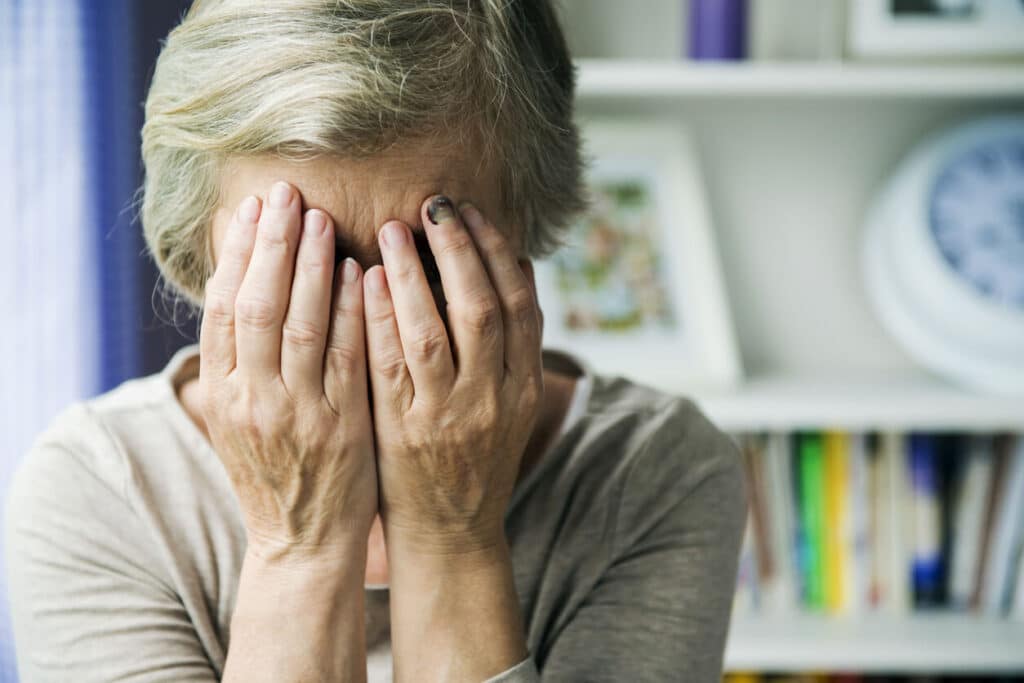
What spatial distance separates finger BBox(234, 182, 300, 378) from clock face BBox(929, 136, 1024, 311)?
1355mm

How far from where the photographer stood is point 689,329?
5.99ft

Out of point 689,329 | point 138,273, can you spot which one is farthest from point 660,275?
point 138,273

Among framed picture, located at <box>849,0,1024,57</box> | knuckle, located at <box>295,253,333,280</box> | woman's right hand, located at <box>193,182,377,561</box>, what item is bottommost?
woman's right hand, located at <box>193,182,377,561</box>

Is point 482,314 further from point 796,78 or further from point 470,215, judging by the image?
point 796,78

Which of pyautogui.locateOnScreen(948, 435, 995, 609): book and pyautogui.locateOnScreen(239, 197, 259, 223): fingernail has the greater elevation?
pyautogui.locateOnScreen(239, 197, 259, 223): fingernail

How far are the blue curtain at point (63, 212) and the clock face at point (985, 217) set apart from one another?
1.39 m

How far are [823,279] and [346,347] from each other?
135 cm

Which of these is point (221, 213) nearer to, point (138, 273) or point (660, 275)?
point (138, 273)

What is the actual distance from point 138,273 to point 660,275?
92 cm

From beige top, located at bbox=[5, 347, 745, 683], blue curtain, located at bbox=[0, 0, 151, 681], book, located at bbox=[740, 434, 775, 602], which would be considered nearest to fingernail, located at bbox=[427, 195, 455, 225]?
beige top, located at bbox=[5, 347, 745, 683]

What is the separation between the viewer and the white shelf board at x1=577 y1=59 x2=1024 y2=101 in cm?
163

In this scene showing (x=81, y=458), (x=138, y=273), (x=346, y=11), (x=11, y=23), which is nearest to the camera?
(x=346, y=11)

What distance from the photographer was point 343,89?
78 cm

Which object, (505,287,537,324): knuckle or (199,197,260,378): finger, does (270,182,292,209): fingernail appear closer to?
(199,197,260,378): finger
